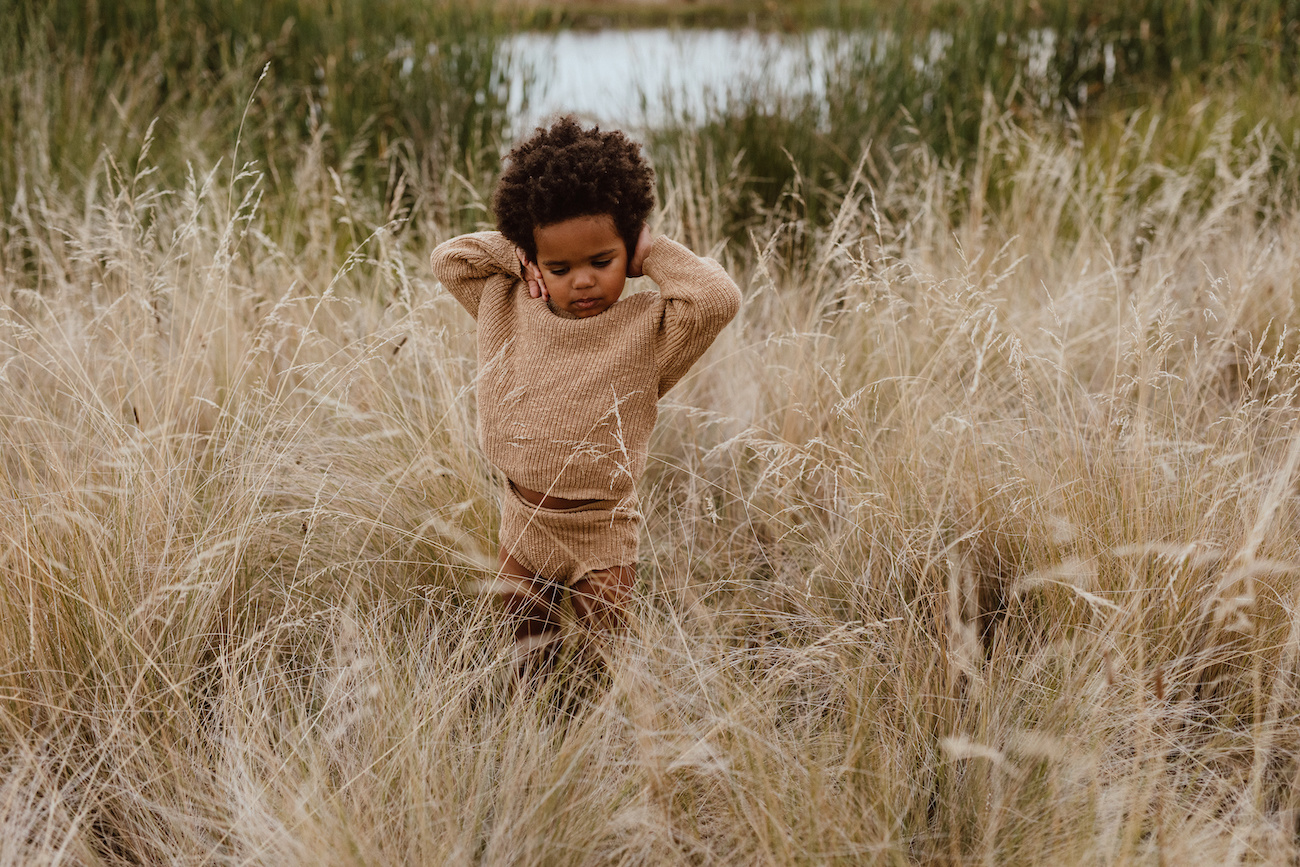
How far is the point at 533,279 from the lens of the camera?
1.73 metres

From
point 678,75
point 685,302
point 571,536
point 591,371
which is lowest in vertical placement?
point 571,536

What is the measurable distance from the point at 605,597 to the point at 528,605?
0.19m

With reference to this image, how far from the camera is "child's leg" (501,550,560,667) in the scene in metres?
1.84

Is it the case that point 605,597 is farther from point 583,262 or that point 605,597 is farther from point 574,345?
point 583,262

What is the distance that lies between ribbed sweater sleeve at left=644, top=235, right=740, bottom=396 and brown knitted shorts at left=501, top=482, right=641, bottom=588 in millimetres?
301

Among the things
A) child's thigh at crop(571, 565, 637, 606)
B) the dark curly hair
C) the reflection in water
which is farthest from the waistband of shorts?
the reflection in water

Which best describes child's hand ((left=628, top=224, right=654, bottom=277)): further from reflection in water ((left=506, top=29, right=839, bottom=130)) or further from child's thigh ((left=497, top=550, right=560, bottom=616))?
reflection in water ((left=506, top=29, right=839, bottom=130))

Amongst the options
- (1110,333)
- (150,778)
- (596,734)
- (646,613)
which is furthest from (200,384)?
(1110,333)

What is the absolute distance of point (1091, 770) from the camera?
1477mm

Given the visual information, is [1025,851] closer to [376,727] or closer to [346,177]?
[376,727]

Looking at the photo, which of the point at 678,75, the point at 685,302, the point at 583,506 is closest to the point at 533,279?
the point at 685,302

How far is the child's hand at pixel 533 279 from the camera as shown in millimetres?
1713

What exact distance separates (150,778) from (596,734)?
76 cm

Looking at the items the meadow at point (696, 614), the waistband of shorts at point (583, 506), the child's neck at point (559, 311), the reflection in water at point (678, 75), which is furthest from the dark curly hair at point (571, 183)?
the reflection in water at point (678, 75)
